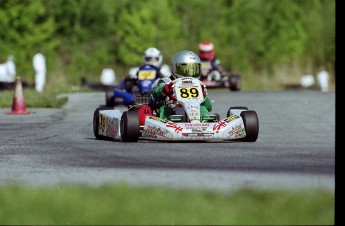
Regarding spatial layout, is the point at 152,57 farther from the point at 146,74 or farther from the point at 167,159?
the point at 167,159

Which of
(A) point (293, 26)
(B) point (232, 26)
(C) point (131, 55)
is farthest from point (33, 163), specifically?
(A) point (293, 26)

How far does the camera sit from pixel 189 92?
14.7 m

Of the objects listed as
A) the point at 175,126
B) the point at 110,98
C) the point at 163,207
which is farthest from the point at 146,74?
the point at 163,207

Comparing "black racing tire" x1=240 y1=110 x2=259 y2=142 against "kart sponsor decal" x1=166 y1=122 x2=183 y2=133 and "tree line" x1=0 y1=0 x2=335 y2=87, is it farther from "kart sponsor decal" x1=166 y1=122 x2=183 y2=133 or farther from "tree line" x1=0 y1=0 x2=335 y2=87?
"tree line" x1=0 y1=0 x2=335 y2=87

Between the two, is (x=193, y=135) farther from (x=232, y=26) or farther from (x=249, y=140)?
(x=232, y=26)

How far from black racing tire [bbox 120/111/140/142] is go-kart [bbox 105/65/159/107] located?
10201 mm

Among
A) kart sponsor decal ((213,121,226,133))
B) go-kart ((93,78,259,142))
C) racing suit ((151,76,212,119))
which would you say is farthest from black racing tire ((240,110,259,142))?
racing suit ((151,76,212,119))

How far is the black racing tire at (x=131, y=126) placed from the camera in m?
14.1

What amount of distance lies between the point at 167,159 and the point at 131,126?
2.44m

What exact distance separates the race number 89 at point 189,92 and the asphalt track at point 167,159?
0.88 m

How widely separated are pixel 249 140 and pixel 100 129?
2.27 m

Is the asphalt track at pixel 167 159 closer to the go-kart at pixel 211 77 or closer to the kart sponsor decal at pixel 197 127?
the kart sponsor decal at pixel 197 127

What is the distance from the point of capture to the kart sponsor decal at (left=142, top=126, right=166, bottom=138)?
46.0 ft

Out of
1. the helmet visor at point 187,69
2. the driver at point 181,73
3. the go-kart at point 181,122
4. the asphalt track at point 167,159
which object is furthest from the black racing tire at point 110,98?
the helmet visor at point 187,69
